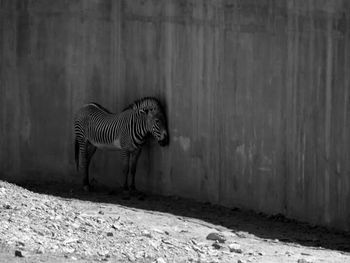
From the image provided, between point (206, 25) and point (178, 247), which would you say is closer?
point (178, 247)

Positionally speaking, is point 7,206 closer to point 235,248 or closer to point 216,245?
point 216,245

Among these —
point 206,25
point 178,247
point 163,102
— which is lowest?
point 178,247

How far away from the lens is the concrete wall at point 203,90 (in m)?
14.5

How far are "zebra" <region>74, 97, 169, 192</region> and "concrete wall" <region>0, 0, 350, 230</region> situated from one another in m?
0.19

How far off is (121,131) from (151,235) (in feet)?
15.4

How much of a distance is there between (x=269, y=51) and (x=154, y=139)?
260cm

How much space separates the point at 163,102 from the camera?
16.9 m

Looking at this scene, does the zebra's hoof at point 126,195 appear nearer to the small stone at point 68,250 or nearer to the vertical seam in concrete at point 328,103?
the vertical seam in concrete at point 328,103

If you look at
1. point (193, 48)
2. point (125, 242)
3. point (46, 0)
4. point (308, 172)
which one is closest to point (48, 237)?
point (125, 242)

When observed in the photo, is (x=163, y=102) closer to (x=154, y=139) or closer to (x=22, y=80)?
(x=154, y=139)

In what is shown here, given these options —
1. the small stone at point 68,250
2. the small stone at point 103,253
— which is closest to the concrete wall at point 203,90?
the small stone at point 103,253

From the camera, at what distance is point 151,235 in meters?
12.7

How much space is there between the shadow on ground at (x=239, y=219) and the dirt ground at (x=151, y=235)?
0.01 metres

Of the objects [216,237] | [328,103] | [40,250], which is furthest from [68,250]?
[328,103]
